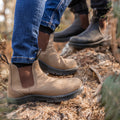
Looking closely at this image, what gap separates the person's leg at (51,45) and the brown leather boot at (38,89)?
26cm

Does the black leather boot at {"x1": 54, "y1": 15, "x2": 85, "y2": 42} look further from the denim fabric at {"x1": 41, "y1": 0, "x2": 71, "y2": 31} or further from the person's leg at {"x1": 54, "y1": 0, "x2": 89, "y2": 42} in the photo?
the denim fabric at {"x1": 41, "y1": 0, "x2": 71, "y2": 31}

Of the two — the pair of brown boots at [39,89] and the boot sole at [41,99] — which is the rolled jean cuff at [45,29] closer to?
the pair of brown boots at [39,89]

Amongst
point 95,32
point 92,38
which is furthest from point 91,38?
point 95,32

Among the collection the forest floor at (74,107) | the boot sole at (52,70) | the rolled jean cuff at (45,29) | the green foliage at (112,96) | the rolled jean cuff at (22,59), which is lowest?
the forest floor at (74,107)

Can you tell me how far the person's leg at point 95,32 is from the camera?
1.86m

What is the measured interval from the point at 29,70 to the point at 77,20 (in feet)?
4.70

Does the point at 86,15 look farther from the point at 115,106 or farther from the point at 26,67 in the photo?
the point at 115,106

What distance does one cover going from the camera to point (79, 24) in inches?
87.0

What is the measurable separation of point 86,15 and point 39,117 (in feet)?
5.44

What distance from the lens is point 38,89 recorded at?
1.06 metres

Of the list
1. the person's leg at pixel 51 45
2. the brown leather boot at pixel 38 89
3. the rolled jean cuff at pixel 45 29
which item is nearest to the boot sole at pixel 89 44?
the person's leg at pixel 51 45

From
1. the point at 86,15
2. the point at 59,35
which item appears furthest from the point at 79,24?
the point at 59,35

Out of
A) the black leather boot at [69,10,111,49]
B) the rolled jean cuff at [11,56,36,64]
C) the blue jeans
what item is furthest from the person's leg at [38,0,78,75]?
the black leather boot at [69,10,111,49]

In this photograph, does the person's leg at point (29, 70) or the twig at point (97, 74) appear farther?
the twig at point (97, 74)
